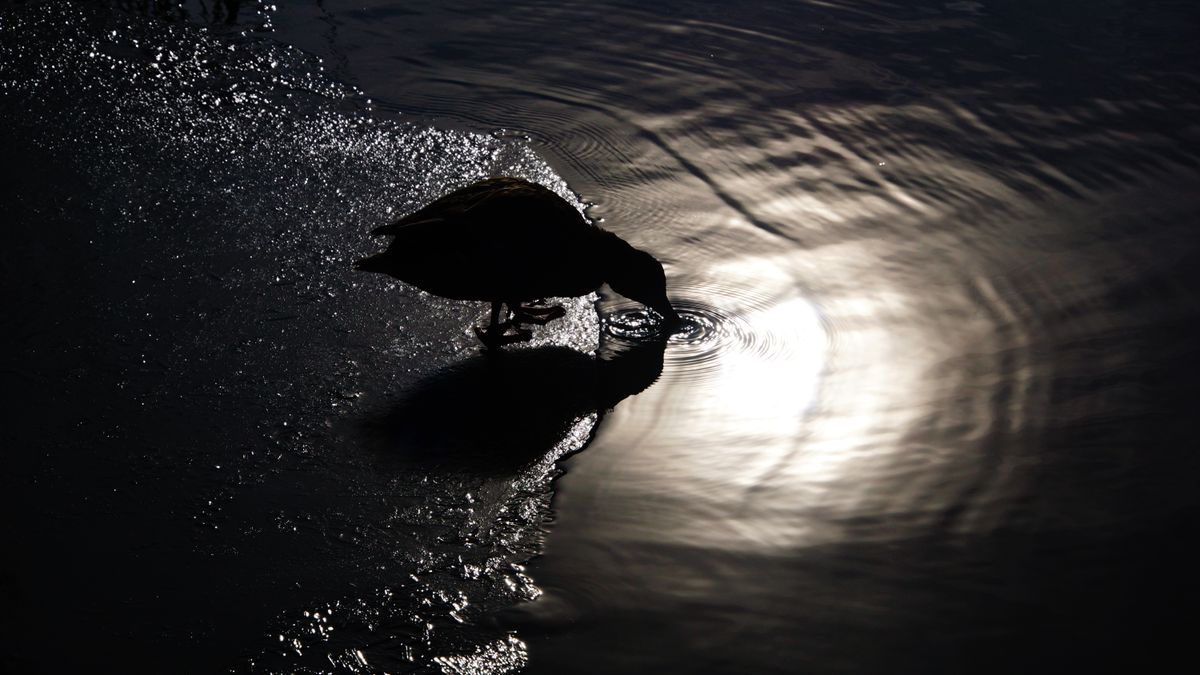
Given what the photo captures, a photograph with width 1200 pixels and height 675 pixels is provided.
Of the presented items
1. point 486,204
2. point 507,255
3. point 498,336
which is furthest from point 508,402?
point 486,204

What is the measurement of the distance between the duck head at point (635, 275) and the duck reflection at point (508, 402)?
20 cm

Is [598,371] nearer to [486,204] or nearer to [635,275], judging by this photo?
[635,275]

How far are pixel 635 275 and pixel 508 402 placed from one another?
2.65 ft

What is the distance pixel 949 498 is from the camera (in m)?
3.70

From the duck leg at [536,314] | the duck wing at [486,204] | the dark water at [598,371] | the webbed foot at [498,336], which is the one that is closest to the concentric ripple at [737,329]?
the dark water at [598,371]

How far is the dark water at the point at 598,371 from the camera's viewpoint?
123 inches

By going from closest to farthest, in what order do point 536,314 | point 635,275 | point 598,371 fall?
1. point 598,371
2. point 635,275
3. point 536,314

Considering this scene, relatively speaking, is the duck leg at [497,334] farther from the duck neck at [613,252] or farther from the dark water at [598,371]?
the duck neck at [613,252]

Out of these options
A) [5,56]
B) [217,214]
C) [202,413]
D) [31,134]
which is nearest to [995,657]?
[202,413]

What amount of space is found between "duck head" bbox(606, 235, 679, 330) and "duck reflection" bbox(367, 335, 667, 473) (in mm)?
203

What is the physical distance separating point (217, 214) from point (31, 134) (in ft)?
4.52

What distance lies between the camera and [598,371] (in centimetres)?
438

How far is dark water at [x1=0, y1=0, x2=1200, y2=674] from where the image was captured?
3121mm

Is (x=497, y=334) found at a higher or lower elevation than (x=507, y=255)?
lower
